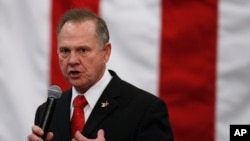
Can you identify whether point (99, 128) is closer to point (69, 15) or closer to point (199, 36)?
point (69, 15)

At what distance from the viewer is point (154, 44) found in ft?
6.49

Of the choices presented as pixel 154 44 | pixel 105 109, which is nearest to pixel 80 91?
pixel 105 109

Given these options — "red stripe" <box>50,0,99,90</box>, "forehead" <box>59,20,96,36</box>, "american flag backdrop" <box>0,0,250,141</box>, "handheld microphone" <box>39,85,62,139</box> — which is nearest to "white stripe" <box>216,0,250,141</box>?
"american flag backdrop" <box>0,0,250,141</box>

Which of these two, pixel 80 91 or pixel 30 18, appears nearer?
pixel 80 91

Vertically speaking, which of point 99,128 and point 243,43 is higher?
point 243,43

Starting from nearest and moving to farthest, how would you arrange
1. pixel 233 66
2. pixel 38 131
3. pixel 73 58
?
1. pixel 38 131
2. pixel 73 58
3. pixel 233 66

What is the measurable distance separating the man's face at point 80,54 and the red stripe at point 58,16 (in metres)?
0.57

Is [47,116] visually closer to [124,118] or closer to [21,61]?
[124,118]

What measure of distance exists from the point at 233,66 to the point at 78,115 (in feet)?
2.27

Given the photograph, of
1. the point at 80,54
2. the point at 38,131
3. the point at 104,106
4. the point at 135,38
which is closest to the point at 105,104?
the point at 104,106

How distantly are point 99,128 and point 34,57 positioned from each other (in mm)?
686

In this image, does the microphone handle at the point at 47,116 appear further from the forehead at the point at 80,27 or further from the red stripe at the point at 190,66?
the red stripe at the point at 190,66

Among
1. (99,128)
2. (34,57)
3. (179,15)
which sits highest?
(179,15)

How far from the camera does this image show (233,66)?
1.94m
